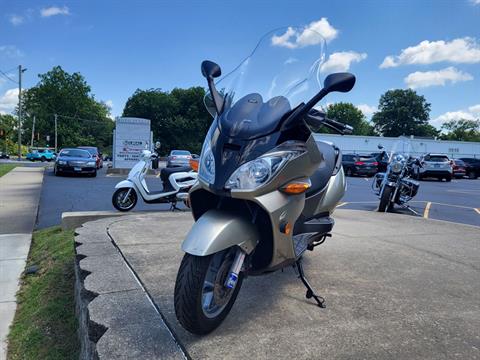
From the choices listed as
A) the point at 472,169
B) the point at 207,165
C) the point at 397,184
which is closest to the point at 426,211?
the point at 397,184

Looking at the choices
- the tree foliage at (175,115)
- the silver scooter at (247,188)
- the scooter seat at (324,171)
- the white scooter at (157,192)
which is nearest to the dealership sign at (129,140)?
the white scooter at (157,192)

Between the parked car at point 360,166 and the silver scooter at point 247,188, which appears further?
the parked car at point 360,166

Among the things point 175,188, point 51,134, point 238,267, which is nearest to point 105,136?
point 51,134

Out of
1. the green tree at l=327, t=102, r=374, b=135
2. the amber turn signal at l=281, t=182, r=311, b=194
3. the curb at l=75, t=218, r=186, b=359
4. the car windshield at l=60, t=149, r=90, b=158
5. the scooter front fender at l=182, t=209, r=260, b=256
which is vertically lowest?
the curb at l=75, t=218, r=186, b=359

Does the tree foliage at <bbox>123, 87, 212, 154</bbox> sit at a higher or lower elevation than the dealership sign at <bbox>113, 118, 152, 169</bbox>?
higher

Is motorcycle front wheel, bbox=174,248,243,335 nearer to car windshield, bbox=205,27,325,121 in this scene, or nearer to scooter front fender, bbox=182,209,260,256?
scooter front fender, bbox=182,209,260,256

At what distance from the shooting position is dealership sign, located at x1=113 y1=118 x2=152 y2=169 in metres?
18.0

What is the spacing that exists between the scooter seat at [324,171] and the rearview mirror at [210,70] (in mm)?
1016

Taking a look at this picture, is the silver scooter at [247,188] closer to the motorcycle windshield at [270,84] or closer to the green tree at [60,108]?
the motorcycle windshield at [270,84]

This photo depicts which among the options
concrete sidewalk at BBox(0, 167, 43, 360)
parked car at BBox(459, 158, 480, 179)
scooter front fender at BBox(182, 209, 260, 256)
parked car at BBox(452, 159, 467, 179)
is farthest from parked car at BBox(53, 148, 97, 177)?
parked car at BBox(459, 158, 480, 179)

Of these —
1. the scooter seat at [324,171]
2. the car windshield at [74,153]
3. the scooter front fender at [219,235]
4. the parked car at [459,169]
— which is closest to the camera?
the scooter front fender at [219,235]

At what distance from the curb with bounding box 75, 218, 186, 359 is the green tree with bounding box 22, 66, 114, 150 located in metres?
72.7

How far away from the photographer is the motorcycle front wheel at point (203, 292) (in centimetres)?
212

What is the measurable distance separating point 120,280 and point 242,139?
1646 millimetres
